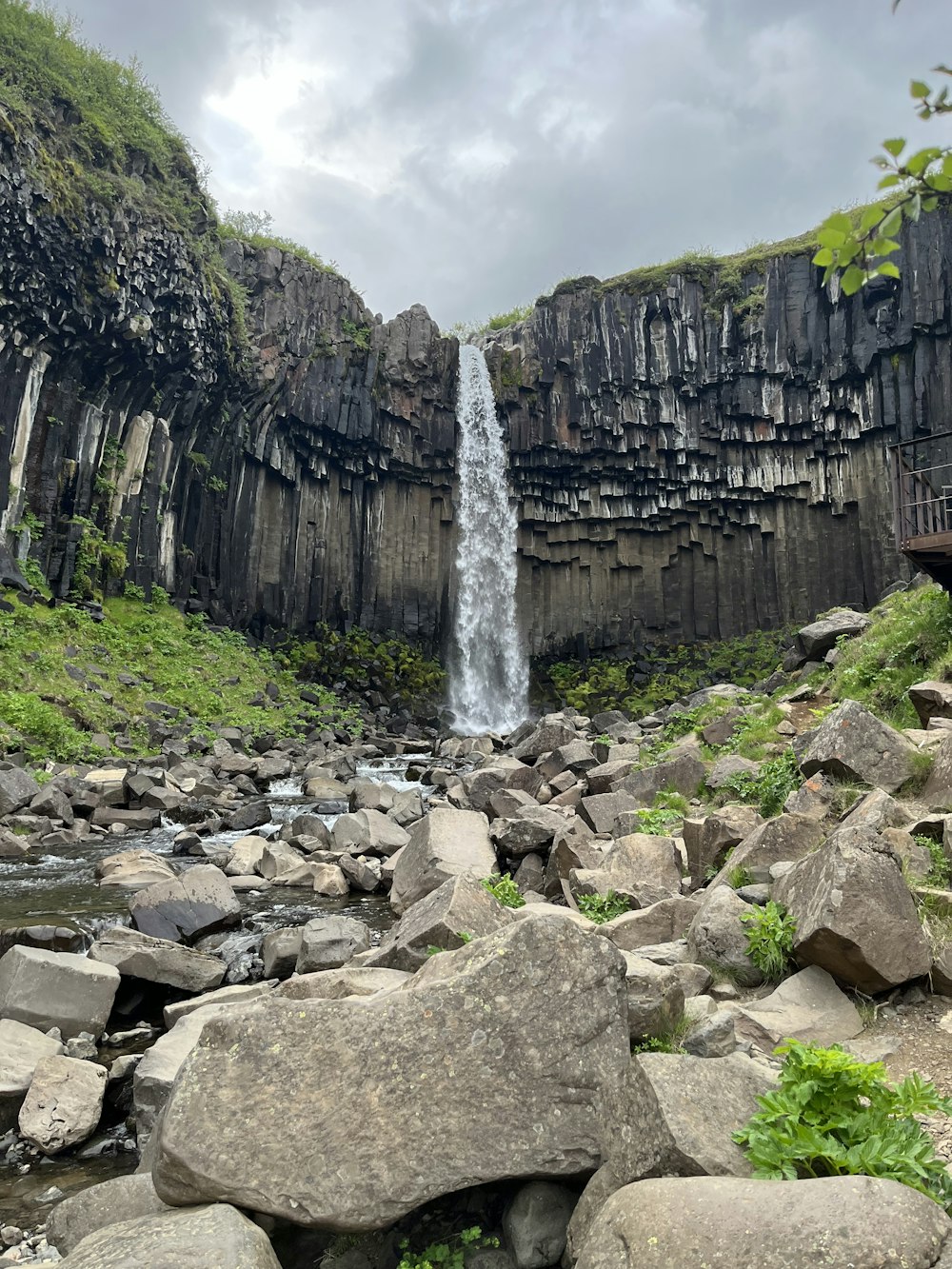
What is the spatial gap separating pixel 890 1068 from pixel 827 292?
37992 millimetres

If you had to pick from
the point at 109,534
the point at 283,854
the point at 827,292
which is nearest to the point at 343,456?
the point at 109,534

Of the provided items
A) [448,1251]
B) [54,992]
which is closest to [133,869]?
[54,992]

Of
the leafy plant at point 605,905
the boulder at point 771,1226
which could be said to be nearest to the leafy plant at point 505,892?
the leafy plant at point 605,905

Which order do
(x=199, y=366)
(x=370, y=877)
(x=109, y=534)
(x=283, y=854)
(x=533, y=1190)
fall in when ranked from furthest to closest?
1. (x=199, y=366)
2. (x=109, y=534)
3. (x=283, y=854)
4. (x=370, y=877)
5. (x=533, y=1190)

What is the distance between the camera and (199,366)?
30328 millimetres

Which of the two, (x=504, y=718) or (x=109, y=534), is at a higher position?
(x=109, y=534)

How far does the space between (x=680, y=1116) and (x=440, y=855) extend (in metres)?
5.54

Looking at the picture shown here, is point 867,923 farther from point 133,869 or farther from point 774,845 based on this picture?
point 133,869

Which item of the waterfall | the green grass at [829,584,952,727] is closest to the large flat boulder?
the green grass at [829,584,952,727]

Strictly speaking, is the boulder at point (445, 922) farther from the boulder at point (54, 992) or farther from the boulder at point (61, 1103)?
the boulder at point (54, 992)

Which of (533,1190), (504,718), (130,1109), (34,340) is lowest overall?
(130,1109)

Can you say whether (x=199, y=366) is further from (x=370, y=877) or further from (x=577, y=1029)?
(x=577, y=1029)

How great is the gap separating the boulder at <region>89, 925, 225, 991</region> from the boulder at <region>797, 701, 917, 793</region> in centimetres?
536

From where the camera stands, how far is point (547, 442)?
37.8 metres
